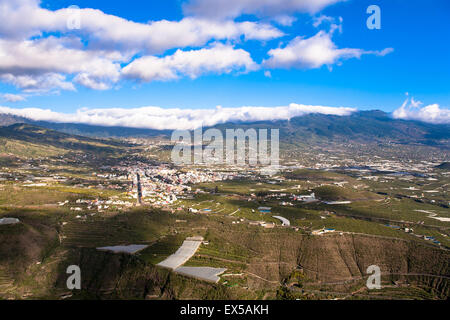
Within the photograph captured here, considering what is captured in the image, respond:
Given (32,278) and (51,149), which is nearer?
(32,278)

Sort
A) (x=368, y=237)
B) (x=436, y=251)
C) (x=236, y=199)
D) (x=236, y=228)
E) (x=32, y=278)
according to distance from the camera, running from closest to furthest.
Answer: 1. (x=32, y=278)
2. (x=436, y=251)
3. (x=368, y=237)
4. (x=236, y=228)
5. (x=236, y=199)

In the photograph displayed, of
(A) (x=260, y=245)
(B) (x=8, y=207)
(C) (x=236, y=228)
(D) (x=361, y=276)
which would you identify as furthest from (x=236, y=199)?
(B) (x=8, y=207)

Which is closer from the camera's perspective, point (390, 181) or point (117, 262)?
point (117, 262)
